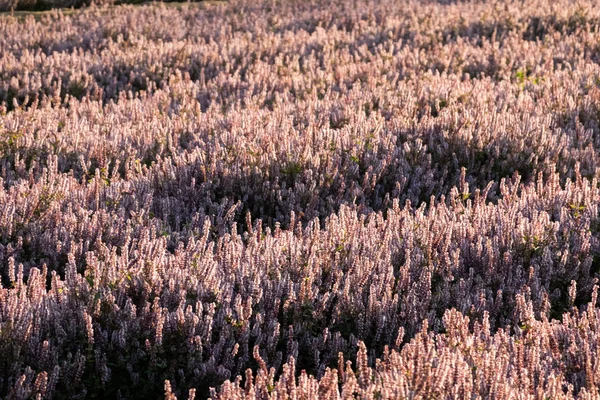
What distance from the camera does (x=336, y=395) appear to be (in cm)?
281

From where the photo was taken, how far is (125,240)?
452 cm

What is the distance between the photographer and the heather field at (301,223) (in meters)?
3.35

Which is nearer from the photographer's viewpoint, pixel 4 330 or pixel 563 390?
pixel 563 390

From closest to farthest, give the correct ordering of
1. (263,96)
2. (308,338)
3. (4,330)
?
(4,330), (308,338), (263,96)

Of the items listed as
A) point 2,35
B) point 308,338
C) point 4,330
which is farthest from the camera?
point 2,35

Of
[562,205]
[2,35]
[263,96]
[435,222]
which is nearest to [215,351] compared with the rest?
[435,222]

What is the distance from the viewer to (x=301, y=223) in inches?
202

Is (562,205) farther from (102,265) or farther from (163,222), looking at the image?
(102,265)

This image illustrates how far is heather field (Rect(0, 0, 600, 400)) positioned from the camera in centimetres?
335

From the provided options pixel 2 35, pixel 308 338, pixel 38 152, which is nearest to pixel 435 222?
pixel 308 338

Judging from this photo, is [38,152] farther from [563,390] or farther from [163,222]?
[563,390]

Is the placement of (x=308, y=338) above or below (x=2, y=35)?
below

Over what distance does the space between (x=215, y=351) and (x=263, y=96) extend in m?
4.69

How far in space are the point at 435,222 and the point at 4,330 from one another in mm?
2480
